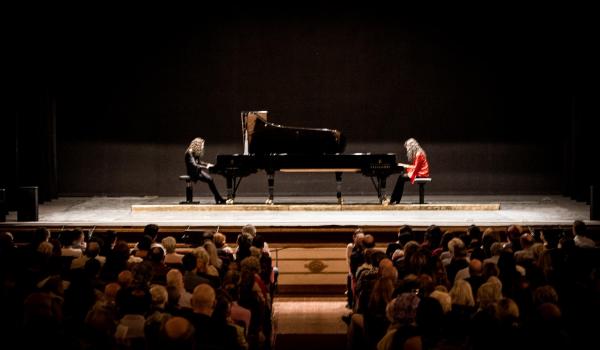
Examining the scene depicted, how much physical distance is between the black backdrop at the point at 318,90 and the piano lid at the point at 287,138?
297 centimetres

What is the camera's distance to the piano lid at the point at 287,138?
1123 centimetres

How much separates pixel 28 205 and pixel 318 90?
6477 mm

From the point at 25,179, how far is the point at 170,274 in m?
10.1

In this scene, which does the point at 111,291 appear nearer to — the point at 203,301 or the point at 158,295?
the point at 158,295

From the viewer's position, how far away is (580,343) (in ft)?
12.8

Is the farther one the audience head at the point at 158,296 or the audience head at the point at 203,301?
the audience head at the point at 158,296

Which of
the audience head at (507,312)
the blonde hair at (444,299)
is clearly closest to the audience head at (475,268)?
the blonde hair at (444,299)

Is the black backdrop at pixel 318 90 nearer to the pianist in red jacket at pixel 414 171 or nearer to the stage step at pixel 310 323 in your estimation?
the pianist in red jacket at pixel 414 171

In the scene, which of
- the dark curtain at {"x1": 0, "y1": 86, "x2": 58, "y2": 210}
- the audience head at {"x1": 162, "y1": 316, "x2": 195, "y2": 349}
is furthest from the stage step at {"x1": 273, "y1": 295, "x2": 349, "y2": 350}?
the dark curtain at {"x1": 0, "y1": 86, "x2": 58, "y2": 210}

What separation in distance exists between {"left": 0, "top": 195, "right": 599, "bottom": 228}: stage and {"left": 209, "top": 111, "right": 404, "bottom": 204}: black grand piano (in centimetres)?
59

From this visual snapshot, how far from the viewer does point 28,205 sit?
380 inches

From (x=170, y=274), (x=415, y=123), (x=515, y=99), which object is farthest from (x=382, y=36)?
(x=170, y=274)

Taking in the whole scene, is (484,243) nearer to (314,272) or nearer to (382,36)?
(314,272)

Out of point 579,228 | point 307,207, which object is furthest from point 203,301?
point 307,207
